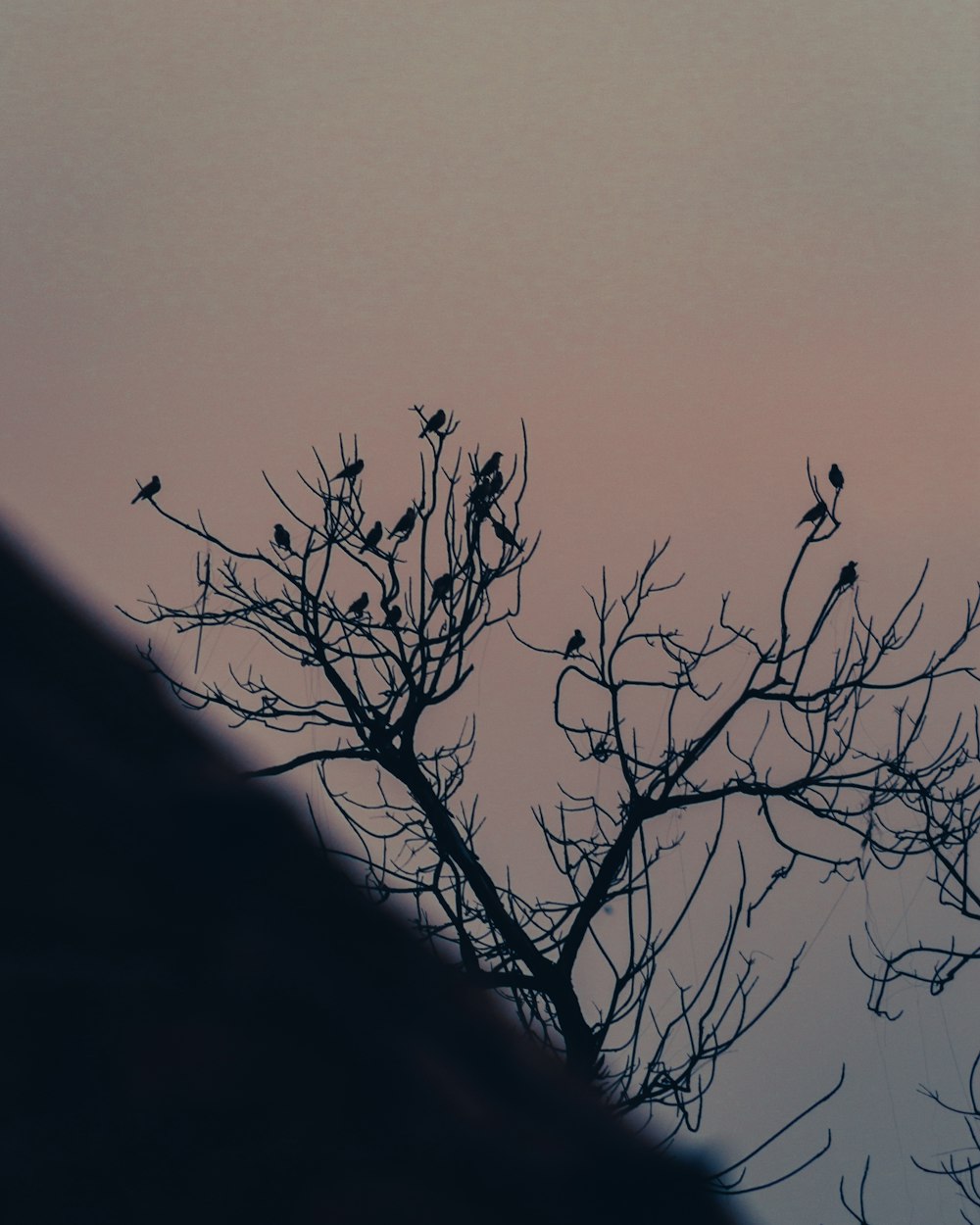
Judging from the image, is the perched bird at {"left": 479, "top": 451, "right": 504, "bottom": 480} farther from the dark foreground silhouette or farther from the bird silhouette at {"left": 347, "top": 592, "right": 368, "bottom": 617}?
the dark foreground silhouette

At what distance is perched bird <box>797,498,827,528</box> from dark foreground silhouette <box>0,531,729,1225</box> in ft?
18.9

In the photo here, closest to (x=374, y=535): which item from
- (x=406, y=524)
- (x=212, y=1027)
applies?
(x=406, y=524)

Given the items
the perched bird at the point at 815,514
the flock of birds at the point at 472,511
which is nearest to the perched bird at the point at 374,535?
the flock of birds at the point at 472,511

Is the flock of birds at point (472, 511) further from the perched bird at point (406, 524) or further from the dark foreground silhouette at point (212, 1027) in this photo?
the dark foreground silhouette at point (212, 1027)

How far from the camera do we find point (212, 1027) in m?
1.39

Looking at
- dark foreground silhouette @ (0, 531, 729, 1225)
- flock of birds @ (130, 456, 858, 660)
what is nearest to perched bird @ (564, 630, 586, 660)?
flock of birds @ (130, 456, 858, 660)

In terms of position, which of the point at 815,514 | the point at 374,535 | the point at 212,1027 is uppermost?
the point at 815,514

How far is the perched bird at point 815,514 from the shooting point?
7082 millimetres

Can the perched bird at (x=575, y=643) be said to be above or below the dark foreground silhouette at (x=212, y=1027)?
above

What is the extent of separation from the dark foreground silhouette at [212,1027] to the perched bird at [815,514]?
5.76 m

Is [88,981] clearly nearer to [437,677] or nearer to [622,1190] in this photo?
[622,1190]

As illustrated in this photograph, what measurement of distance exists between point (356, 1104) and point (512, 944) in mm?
5933

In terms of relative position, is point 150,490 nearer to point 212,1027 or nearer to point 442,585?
point 442,585

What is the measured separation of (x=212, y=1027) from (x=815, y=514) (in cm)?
630
